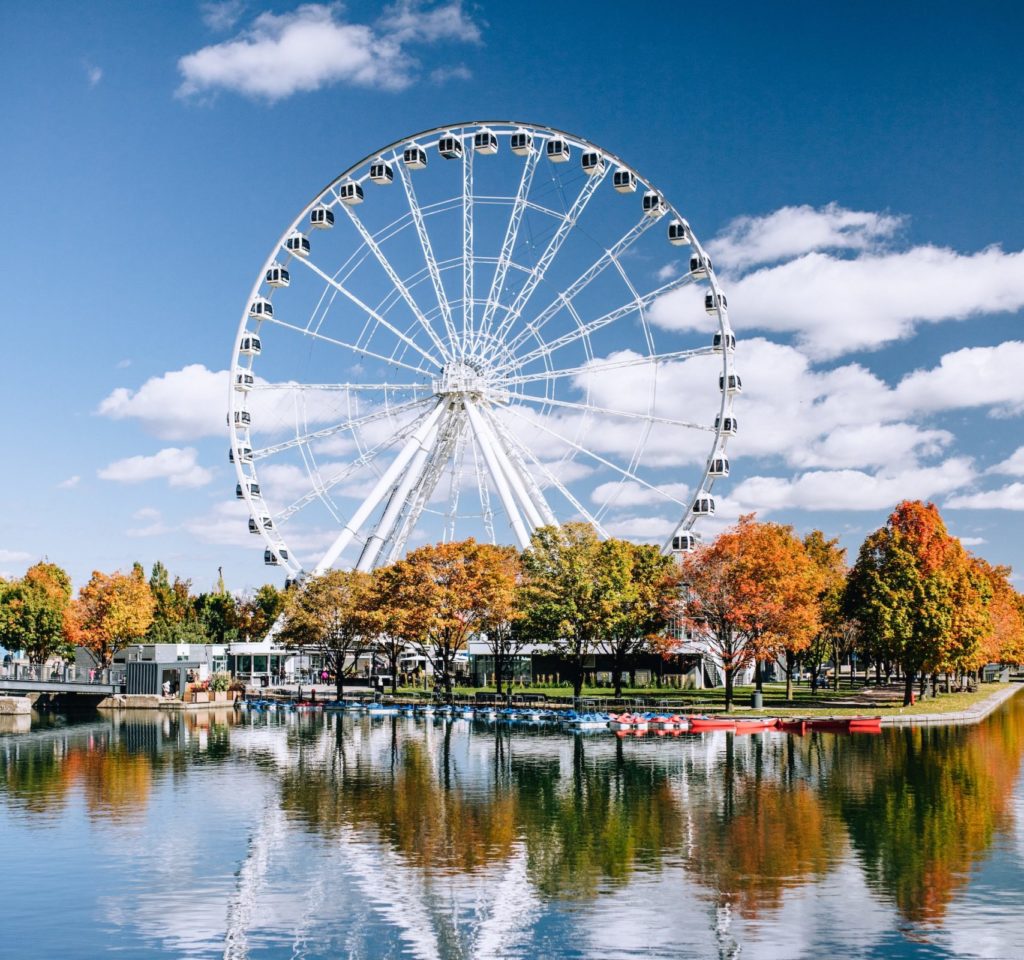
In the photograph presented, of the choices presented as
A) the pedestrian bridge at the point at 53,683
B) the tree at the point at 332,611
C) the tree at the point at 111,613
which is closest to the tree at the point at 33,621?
the tree at the point at 111,613

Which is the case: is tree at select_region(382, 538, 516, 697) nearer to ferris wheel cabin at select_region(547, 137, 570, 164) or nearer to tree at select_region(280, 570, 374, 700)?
tree at select_region(280, 570, 374, 700)

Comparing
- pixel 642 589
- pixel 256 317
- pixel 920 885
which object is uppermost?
pixel 256 317

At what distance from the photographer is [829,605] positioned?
9419 cm

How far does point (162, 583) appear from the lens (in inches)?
5910

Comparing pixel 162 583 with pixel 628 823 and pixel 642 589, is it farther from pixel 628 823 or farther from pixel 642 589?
pixel 628 823

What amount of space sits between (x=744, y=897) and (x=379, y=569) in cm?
6616

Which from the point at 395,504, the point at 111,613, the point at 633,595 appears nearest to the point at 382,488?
the point at 395,504

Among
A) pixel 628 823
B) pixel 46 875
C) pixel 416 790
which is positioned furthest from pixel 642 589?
pixel 46 875

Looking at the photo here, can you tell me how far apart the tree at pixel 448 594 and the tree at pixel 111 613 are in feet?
122

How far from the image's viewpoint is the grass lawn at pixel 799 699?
76188mm

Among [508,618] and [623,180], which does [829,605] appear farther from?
[623,180]

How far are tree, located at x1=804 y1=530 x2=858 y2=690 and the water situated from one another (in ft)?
115

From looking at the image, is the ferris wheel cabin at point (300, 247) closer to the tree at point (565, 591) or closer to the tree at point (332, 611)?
the tree at point (332, 611)

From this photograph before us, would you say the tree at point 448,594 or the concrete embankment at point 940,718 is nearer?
the concrete embankment at point 940,718
